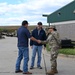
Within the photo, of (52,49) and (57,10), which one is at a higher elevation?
(57,10)

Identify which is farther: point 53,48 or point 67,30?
point 67,30

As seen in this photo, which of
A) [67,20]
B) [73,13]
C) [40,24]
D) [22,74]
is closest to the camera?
[22,74]

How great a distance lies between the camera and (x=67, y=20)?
34.4 m

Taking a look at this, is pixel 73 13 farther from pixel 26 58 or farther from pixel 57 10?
pixel 26 58

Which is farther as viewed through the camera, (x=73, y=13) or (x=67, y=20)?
(x=67, y=20)

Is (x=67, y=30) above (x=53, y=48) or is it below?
above

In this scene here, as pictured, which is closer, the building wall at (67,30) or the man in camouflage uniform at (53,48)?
the man in camouflage uniform at (53,48)

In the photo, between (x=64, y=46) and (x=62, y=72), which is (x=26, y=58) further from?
(x=64, y=46)

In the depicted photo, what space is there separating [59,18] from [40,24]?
25.8m

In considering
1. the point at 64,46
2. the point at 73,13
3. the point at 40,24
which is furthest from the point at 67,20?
the point at 40,24

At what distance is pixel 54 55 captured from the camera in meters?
10.7

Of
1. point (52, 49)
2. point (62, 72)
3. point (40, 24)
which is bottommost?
point (62, 72)

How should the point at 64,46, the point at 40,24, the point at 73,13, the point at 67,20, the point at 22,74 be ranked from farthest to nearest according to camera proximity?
the point at 67,20 → the point at 73,13 → the point at 64,46 → the point at 40,24 → the point at 22,74

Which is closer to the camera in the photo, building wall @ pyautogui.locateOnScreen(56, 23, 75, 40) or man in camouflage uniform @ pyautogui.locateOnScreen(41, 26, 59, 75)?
man in camouflage uniform @ pyautogui.locateOnScreen(41, 26, 59, 75)
